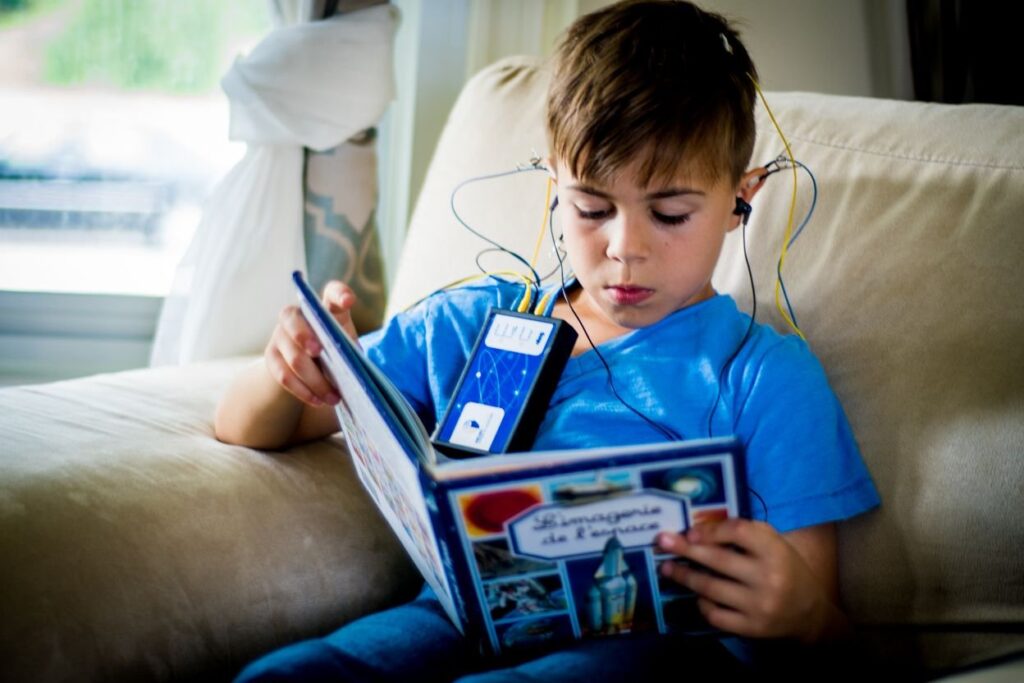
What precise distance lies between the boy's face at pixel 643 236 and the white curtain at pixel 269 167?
72 cm

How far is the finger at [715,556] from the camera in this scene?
A: 0.69m

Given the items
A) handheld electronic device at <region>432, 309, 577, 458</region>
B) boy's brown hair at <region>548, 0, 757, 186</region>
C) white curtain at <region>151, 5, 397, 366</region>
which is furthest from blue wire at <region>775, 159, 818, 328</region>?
white curtain at <region>151, 5, 397, 366</region>

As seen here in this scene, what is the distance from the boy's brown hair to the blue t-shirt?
0.16 meters

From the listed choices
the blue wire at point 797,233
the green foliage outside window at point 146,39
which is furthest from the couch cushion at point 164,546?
the green foliage outside window at point 146,39

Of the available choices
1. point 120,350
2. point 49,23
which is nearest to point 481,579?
point 120,350

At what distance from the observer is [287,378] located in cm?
90

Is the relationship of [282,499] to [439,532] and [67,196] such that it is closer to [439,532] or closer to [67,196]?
[439,532]

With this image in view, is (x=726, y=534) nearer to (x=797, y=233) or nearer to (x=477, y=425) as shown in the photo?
(x=477, y=425)

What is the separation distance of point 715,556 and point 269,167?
1.12 meters

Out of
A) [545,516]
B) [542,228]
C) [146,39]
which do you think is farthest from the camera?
[146,39]

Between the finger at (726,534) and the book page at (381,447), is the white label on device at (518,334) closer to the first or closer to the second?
the book page at (381,447)

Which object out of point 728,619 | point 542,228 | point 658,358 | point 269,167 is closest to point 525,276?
point 542,228

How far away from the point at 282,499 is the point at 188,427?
18 cm

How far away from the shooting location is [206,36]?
187cm
